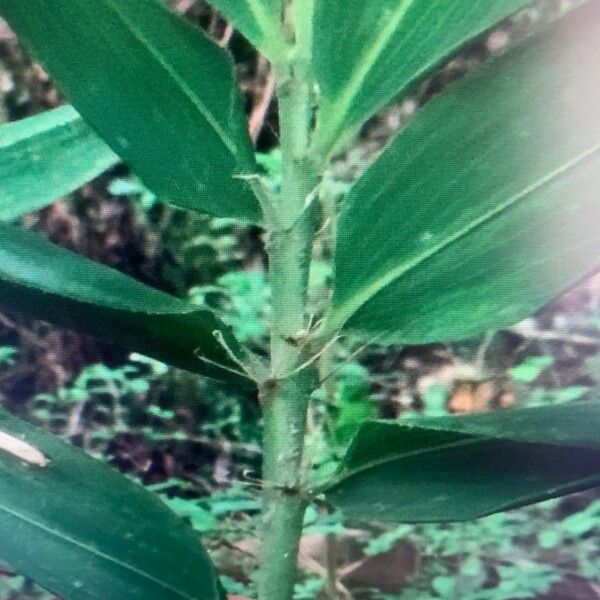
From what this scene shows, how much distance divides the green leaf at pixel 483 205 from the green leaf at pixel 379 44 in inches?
0.7

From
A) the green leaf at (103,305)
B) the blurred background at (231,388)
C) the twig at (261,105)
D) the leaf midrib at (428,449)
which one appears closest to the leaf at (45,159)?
the green leaf at (103,305)

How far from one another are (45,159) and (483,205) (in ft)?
0.80

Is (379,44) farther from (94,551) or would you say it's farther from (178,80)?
(94,551)

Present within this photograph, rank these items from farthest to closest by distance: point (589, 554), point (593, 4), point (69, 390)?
point (69, 390), point (589, 554), point (593, 4)

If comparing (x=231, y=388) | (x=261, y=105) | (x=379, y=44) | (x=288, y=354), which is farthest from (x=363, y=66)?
(x=261, y=105)

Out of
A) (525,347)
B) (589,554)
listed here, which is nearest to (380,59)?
(589,554)

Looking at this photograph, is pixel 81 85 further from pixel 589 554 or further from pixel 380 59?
pixel 589 554

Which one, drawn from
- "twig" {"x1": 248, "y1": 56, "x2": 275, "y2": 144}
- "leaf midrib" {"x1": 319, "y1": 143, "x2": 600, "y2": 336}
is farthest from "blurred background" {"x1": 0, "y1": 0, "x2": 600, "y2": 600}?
"leaf midrib" {"x1": 319, "y1": 143, "x2": 600, "y2": 336}

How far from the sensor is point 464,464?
0.34m

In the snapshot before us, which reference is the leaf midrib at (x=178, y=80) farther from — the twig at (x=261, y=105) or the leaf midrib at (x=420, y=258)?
the twig at (x=261, y=105)

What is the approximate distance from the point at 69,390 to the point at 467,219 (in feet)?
3.34

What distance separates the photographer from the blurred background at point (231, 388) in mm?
1005

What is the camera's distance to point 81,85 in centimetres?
32

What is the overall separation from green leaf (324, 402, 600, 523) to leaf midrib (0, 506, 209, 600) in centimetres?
7
